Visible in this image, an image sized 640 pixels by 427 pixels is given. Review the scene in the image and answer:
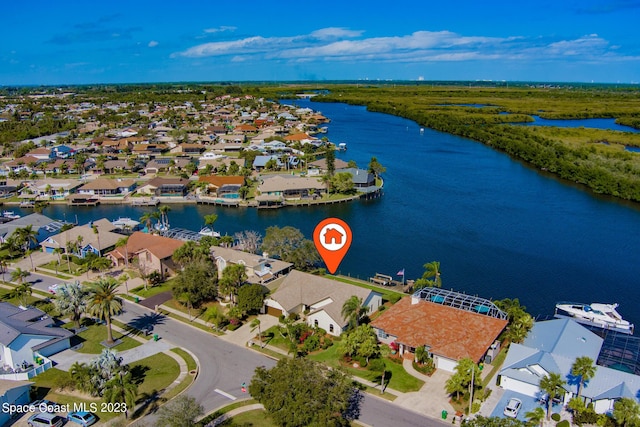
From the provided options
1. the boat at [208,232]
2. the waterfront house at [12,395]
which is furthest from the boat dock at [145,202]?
the waterfront house at [12,395]

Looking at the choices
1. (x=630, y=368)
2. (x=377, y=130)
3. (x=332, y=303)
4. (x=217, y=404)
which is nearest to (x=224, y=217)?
(x=332, y=303)

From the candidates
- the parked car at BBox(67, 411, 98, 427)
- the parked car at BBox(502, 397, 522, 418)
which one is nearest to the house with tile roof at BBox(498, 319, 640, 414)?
the parked car at BBox(502, 397, 522, 418)

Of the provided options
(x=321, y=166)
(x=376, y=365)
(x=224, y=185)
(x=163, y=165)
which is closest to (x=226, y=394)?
(x=376, y=365)

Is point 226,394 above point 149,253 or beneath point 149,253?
beneath

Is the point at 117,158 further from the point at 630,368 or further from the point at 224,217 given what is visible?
the point at 630,368

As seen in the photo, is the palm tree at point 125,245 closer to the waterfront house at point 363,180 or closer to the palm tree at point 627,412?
the waterfront house at point 363,180

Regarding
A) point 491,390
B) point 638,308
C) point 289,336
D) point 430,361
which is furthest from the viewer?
point 638,308

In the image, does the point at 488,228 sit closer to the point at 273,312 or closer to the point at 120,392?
the point at 273,312
